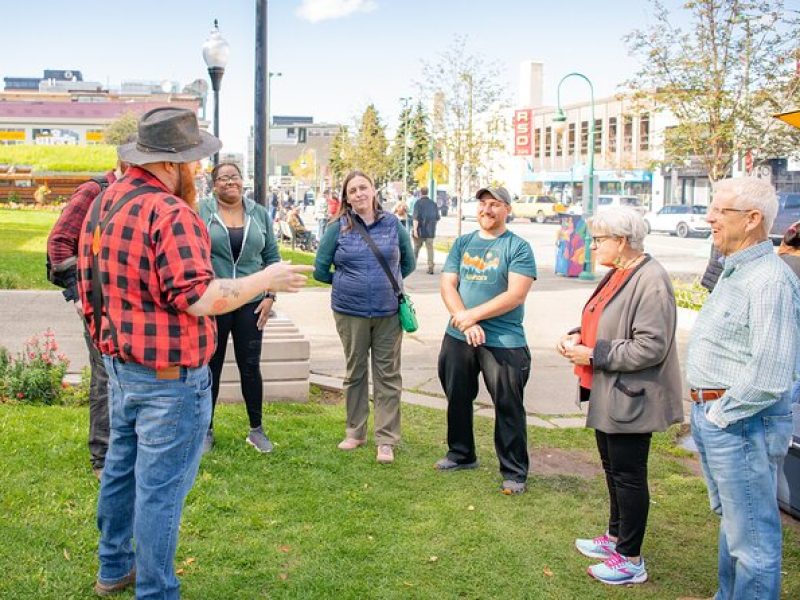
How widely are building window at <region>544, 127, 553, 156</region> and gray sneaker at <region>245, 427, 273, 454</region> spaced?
244 feet

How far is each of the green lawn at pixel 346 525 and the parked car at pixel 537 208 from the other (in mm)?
49295

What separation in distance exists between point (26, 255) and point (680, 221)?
2905 cm

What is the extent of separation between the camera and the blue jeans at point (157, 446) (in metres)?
3.31

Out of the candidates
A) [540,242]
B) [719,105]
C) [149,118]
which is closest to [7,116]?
[540,242]

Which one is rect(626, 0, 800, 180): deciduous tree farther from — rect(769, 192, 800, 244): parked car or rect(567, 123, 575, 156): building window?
rect(567, 123, 575, 156): building window

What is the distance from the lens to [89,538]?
4.46m

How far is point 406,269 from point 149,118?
3.13 metres

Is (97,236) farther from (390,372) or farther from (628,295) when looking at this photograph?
(390,372)

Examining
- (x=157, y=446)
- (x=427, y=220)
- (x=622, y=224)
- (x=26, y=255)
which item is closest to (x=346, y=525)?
(x=157, y=446)

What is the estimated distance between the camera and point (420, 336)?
11.1 meters

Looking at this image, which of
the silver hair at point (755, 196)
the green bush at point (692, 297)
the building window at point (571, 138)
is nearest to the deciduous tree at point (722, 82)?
the green bush at point (692, 297)

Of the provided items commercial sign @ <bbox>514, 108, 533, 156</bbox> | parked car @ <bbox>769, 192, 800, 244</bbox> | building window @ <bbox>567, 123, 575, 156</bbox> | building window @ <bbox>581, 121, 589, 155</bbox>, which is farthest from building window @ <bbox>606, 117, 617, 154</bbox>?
parked car @ <bbox>769, 192, 800, 244</bbox>

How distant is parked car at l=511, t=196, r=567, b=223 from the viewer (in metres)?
54.8

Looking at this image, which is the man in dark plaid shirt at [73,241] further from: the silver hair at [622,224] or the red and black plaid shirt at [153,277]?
the silver hair at [622,224]
